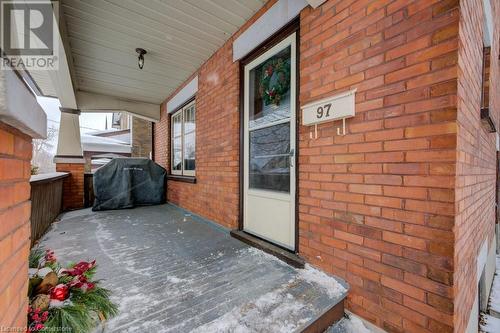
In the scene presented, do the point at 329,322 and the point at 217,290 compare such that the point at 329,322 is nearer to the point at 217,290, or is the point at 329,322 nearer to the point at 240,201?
the point at 217,290

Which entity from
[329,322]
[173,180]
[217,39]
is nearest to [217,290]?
[329,322]

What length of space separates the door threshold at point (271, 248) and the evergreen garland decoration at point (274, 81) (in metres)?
1.50

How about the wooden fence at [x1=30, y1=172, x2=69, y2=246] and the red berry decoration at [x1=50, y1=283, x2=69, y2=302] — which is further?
the wooden fence at [x1=30, y1=172, x2=69, y2=246]

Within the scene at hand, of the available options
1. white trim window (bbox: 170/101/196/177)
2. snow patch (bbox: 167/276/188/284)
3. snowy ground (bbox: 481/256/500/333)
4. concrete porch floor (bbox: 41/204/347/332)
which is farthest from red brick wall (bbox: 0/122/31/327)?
snowy ground (bbox: 481/256/500/333)

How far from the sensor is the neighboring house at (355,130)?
1192 millimetres

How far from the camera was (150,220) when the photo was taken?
3656mm

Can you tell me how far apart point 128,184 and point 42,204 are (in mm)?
1825

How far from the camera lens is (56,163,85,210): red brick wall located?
4.67 meters

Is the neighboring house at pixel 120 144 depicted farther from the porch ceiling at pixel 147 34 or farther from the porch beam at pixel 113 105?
the porch ceiling at pixel 147 34

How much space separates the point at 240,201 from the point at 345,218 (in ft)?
4.77

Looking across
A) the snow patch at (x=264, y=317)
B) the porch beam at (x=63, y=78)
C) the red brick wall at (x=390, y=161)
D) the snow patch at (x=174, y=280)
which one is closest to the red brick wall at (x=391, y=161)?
the red brick wall at (x=390, y=161)

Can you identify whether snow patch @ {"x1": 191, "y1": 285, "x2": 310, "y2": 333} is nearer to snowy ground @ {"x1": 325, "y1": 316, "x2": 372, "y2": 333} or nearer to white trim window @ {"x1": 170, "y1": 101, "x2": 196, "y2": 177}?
snowy ground @ {"x1": 325, "y1": 316, "x2": 372, "y2": 333}

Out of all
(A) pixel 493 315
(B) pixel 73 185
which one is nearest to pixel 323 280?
(A) pixel 493 315

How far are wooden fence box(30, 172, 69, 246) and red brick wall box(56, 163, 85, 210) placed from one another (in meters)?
0.74
